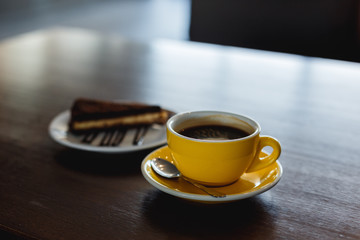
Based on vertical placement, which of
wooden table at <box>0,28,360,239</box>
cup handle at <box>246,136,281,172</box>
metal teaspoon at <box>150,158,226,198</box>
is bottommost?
wooden table at <box>0,28,360,239</box>

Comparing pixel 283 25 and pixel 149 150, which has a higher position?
pixel 283 25

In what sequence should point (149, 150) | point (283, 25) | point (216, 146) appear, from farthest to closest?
point (283, 25) → point (149, 150) → point (216, 146)

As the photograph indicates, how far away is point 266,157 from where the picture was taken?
0.56 meters

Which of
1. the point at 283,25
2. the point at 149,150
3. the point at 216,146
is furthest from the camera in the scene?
the point at 283,25

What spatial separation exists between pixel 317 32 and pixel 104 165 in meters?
0.93

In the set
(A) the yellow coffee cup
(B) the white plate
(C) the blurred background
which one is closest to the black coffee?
(A) the yellow coffee cup

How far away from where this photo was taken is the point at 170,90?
97 centimetres

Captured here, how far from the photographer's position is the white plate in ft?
2.10

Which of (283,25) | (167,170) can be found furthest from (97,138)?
(283,25)

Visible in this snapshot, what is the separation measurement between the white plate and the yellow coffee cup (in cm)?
10

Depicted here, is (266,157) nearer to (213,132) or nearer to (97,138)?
(213,132)

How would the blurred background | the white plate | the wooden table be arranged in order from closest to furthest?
the wooden table < the white plate < the blurred background

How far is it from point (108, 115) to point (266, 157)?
11.0 inches

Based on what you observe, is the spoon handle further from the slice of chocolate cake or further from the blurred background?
the blurred background
